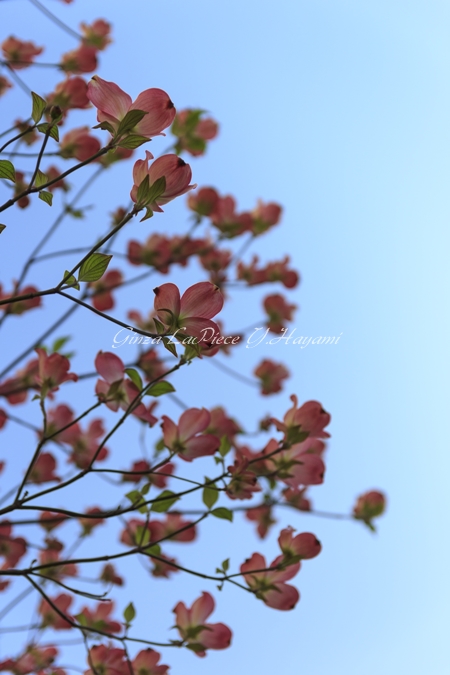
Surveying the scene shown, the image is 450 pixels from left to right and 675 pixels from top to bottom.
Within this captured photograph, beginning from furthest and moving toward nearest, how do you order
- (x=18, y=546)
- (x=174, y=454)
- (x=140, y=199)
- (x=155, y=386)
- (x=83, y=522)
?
(x=83, y=522) < (x=18, y=546) < (x=174, y=454) < (x=155, y=386) < (x=140, y=199)

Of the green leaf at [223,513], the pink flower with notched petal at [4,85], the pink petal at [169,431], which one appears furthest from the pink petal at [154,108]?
the pink flower with notched petal at [4,85]

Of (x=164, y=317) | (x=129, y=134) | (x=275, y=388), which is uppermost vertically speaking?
(x=275, y=388)

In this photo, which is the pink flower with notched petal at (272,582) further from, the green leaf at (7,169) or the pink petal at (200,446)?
the green leaf at (7,169)

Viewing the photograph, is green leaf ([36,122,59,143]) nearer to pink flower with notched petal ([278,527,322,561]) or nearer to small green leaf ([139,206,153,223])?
small green leaf ([139,206,153,223])

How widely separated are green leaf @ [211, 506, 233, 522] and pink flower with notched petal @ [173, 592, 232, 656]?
0.54 ft

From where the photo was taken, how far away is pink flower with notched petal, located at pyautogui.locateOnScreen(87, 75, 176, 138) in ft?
2.02

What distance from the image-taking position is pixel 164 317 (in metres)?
0.68

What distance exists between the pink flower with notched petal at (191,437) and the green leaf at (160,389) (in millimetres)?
113

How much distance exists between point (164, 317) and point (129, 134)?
0.21 meters

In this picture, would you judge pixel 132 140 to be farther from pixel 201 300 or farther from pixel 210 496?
pixel 210 496

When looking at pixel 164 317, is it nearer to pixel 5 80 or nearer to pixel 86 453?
pixel 86 453

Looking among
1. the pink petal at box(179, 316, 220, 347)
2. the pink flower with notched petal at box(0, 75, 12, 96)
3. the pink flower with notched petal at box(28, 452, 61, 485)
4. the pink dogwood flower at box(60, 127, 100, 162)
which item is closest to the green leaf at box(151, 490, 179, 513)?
the pink petal at box(179, 316, 220, 347)

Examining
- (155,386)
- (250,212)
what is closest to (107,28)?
(250,212)

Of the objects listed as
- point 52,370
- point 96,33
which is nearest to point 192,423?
point 52,370
